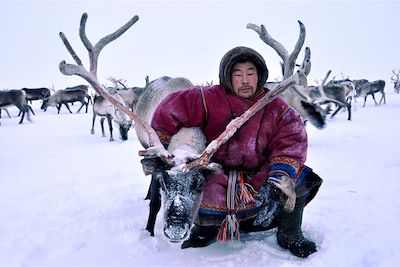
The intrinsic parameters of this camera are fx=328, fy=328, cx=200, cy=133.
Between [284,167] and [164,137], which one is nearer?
[284,167]

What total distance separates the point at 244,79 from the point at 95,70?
4.00 ft

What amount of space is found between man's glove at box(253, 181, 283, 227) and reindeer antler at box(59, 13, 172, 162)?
26.0 inches

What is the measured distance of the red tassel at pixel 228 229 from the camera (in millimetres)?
2221

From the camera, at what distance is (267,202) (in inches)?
85.0

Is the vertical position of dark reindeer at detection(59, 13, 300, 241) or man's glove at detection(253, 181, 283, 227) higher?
dark reindeer at detection(59, 13, 300, 241)

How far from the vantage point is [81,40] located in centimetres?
272

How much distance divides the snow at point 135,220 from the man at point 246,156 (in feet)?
0.55

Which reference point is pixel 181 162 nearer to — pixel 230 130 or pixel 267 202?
pixel 230 130

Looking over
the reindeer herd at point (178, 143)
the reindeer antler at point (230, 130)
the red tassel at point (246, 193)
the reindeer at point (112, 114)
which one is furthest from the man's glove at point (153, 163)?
the reindeer at point (112, 114)

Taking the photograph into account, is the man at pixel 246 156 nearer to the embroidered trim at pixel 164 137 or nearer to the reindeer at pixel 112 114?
the embroidered trim at pixel 164 137

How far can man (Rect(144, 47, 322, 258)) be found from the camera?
2.21 meters

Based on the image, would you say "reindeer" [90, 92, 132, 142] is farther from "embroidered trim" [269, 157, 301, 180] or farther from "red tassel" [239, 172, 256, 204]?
"embroidered trim" [269, 157, 301, 180]

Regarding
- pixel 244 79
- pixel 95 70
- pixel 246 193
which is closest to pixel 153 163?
pixel 246 193

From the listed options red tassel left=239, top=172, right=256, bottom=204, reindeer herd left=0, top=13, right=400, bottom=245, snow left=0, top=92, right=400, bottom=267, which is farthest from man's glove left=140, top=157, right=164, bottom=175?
snow left=0, top=92, right=400, bottom=267
